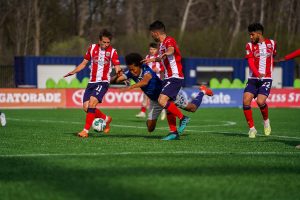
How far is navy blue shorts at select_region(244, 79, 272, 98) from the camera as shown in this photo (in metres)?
16.2

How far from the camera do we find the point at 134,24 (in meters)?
70.2

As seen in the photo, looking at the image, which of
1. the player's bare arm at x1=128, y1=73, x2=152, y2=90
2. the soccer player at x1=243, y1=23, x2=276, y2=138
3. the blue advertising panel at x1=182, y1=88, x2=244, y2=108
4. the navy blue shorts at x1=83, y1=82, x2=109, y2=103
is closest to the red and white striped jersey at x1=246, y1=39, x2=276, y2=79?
the soccer player at x1=243, y1=23, x2=276, y2=138

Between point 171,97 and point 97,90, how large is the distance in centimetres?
201

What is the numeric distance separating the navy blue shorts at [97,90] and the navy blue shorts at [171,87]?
169 cm

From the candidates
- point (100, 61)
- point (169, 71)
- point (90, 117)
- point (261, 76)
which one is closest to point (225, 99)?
point (261, 76)

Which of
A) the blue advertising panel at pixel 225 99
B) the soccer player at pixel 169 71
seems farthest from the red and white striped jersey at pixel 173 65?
the blue advertising panel at pixel 225 99

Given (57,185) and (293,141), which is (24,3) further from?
(57,185)

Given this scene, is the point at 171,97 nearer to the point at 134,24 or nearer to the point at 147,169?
the point at 147,169

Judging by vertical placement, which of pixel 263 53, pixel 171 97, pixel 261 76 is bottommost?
pixel 171 97

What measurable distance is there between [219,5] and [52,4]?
15.4 meters

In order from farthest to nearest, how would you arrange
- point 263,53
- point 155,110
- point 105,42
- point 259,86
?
point 259,86 < point 263,53 < point 105,42 < point 155,110

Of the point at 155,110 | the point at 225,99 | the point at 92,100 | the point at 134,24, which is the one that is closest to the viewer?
the point at 155,110

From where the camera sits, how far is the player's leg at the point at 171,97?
1459 cm

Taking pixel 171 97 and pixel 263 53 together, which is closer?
pixel 171 97
